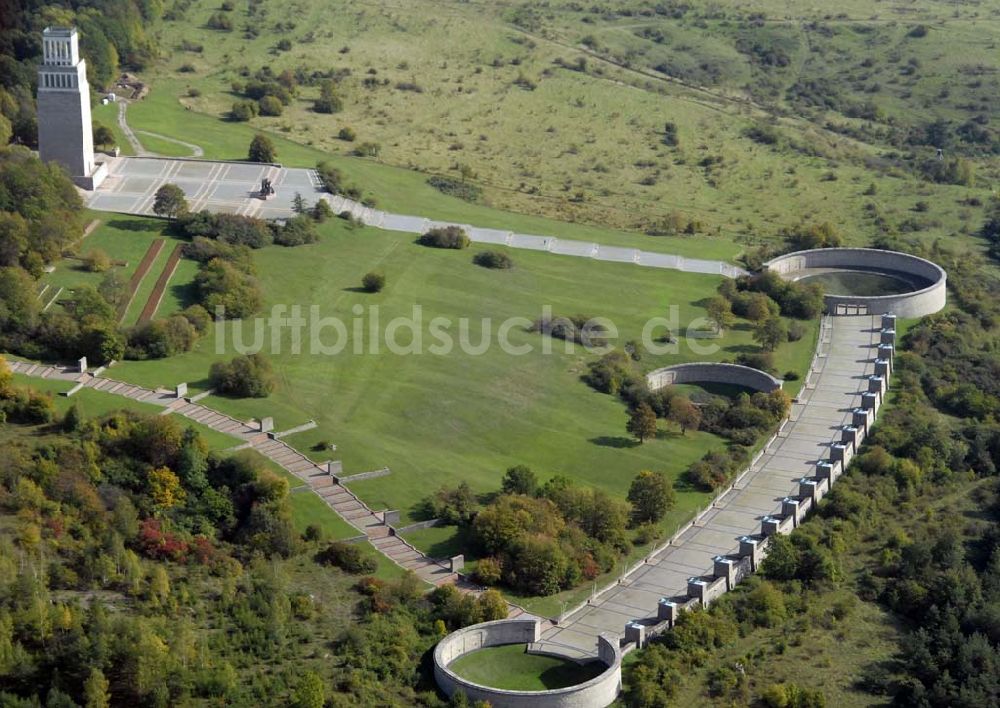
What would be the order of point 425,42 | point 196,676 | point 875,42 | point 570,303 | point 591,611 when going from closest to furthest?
point 196,676 → point 591,611 → point 570,303 → point 425,42 → point 875,42

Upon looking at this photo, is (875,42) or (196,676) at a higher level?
(875,42)

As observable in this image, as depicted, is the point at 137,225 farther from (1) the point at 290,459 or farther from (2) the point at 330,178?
(1) the point at 290,459

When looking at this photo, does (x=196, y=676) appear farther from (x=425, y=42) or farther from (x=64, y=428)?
(x=425, y=42)

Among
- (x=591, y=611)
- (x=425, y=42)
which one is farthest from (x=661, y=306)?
(x=425, y=42)

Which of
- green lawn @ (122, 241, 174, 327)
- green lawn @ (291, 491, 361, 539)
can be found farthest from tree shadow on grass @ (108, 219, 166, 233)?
green lawn @ (291, 491, 361, 539)

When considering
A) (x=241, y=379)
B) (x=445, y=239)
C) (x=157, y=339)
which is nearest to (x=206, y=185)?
(x=445, y=239)
